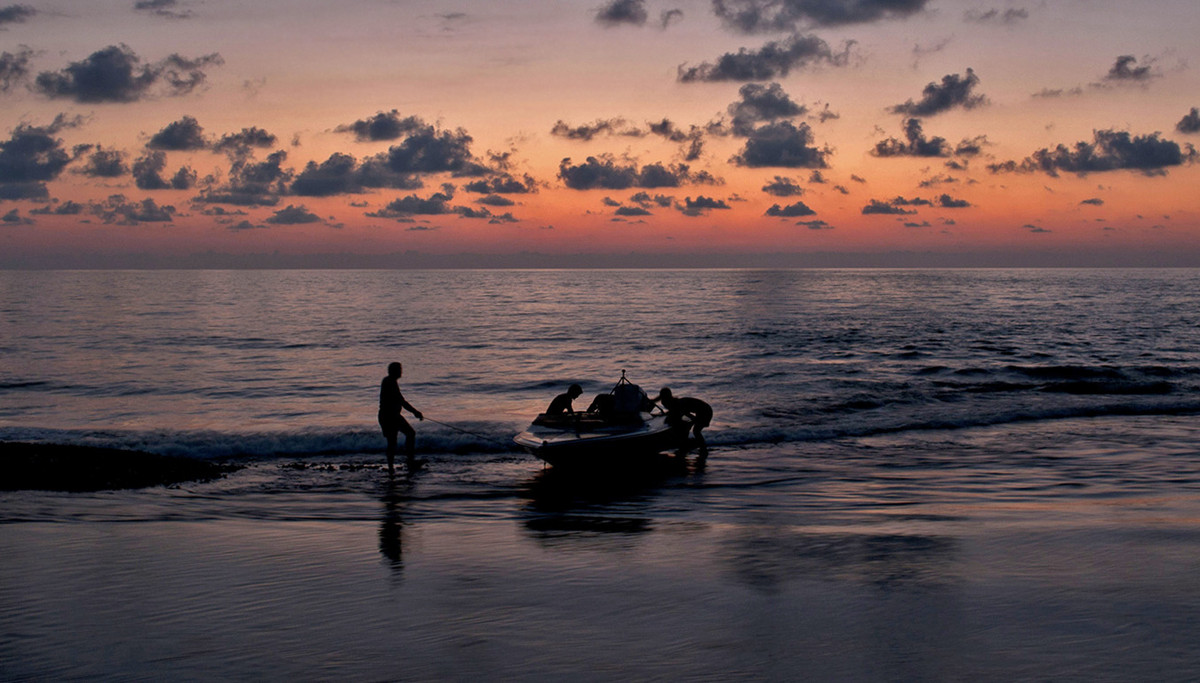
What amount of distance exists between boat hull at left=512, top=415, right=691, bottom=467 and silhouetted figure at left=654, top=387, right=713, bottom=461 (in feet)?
3.62

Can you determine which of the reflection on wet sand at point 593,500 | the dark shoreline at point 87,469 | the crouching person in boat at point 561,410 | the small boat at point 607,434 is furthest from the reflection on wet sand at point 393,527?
the dark shoreline at point 87,469

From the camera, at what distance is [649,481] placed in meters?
15.4

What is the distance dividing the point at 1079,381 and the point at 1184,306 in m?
60.9

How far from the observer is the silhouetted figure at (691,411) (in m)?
18.1

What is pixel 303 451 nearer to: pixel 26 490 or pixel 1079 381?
pixel 26 490

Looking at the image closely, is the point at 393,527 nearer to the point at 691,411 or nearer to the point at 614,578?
the point at 614,578

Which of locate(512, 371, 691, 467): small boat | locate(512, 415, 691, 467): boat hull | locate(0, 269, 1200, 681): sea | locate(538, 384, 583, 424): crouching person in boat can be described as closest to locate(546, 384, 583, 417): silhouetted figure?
locate(538, 384, 583, 424): crouching person in boat

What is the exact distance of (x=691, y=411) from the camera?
19.1 m

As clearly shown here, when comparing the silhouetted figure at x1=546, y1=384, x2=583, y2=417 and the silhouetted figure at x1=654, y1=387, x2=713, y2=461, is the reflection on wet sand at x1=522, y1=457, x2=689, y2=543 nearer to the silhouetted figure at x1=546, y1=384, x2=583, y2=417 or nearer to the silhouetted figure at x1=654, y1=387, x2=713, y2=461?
the silhouetted figure at x1=654, y1=387, x2=713, y2=461

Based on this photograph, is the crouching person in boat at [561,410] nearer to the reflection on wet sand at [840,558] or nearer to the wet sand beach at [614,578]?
the wet sand beach at [614,578]

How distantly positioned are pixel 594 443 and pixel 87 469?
867 centimetres

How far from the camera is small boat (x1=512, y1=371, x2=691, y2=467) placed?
605 inches

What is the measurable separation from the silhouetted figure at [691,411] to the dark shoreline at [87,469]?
8880 millimetres

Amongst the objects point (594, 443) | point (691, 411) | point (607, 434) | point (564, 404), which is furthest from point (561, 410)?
point (691, 411)
